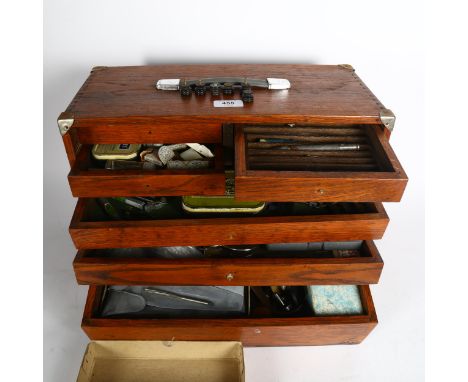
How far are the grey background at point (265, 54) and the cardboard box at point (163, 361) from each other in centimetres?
8

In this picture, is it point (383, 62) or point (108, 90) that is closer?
point (108, 90)

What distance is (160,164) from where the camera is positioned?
1.14m

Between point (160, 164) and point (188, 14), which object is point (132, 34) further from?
point (160, 164)

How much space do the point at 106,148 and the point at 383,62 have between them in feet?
3.10

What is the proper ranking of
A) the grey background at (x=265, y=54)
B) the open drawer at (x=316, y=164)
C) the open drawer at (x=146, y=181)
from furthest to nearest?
the grey background at (x=265, y=54) → the open drawer at (x=146, y=181) → the open drawer at (x=316, y=164)

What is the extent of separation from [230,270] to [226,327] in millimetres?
176

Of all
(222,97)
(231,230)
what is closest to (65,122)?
(222,97)

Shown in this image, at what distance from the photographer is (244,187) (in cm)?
92

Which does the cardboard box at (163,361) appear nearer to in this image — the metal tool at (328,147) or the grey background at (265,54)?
the grey background at (265,54)

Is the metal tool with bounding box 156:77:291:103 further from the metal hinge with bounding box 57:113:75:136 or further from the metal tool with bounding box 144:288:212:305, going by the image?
the metal tool with bounding box 144:288:212:305

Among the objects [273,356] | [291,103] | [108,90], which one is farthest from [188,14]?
[273,356]

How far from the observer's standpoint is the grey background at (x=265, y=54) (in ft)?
4.18

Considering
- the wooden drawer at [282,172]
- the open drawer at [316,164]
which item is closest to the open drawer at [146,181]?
the wooden drawer at [282,172]

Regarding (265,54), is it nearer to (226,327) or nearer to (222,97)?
(222,97)
